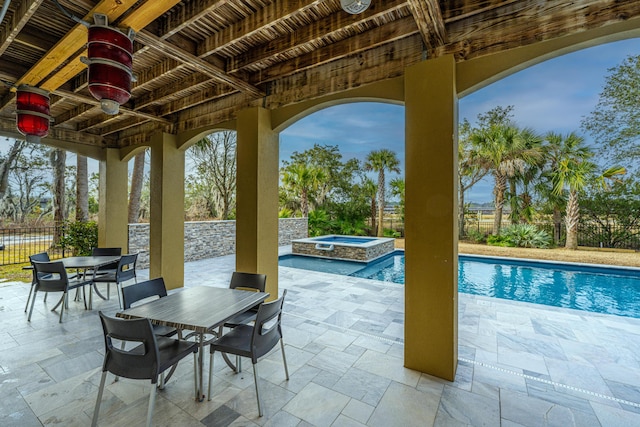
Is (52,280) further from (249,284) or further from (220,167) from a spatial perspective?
(220,167)

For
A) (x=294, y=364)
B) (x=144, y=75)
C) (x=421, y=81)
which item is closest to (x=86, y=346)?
(x=294, y=364)

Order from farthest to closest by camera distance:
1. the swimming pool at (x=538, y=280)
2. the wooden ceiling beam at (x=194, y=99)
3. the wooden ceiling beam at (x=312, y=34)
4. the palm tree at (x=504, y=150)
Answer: the palm tree at (x=504, y=150)
the swimming pool at (x=538, y=280)
the wooden ceiling beam at (x=194, y=99)
the wooden ceiling beam at (x=312, y=34)

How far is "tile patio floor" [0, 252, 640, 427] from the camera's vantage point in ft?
6.50

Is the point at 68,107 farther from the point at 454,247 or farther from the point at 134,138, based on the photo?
the point at 454,247

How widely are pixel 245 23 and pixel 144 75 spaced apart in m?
1.94

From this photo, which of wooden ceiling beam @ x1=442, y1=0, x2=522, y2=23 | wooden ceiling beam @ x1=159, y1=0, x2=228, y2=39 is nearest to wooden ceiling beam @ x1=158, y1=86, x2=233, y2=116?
wooden ceiling beam @ x1=159, y1=0, x2=228, y2=39

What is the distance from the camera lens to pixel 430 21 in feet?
7.17

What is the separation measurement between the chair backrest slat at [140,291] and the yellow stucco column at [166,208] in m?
2.65

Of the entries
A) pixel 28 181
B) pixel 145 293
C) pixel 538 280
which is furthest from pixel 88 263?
pixel 28 181

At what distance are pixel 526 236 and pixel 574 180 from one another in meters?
2.48

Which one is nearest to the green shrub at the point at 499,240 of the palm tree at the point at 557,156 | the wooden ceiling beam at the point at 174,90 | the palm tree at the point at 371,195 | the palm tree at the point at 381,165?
the palm tree at the point at 557,156

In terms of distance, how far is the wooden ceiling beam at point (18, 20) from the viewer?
2055 millimetres

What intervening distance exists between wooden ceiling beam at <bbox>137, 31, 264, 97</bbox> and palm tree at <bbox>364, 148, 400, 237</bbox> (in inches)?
422

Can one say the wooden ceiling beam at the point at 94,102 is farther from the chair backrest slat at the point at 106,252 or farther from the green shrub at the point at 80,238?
the green shrub at the point at 80,238
